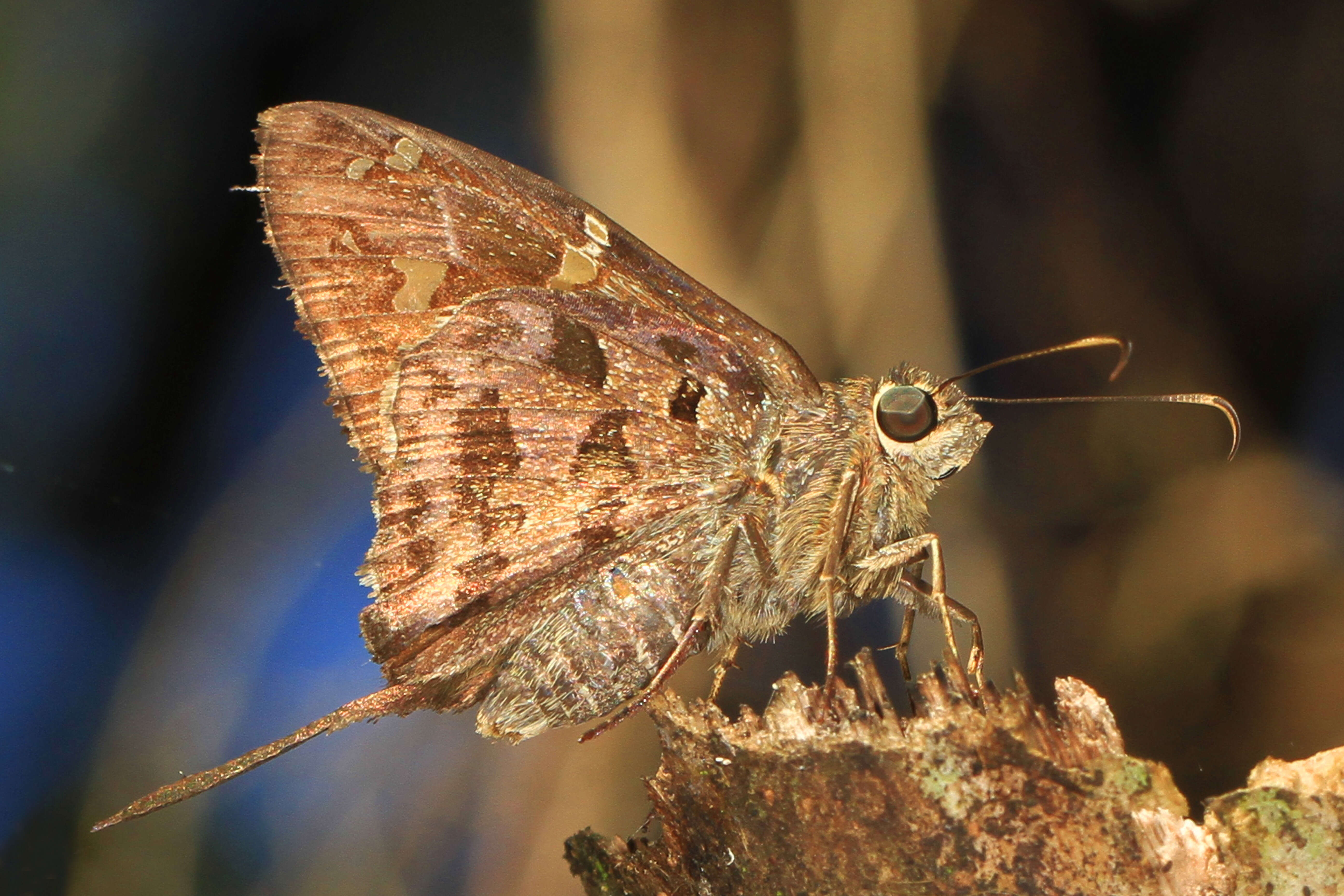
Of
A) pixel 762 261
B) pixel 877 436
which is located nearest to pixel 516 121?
pixel 762 261

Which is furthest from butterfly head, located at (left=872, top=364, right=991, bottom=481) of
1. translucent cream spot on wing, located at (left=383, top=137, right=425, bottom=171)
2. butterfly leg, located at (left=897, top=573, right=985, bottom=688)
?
translucent cream spot on wing, located at (left=383, top=137, right=425, bottom=171)

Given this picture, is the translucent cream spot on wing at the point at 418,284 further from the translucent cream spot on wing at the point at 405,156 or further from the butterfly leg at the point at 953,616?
the butterfly leg at the point at 953,616

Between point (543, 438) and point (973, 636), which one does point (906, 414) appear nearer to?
point (973, 636)

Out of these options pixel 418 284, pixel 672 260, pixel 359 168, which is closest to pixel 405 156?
pixel 359 168

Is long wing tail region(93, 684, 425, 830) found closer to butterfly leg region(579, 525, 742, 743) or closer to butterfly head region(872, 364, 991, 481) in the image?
butterfly leg region(579, 525, 742, 743)

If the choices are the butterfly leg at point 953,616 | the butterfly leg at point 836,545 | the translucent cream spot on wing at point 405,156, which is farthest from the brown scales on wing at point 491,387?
the butterfly leg at point 953,616

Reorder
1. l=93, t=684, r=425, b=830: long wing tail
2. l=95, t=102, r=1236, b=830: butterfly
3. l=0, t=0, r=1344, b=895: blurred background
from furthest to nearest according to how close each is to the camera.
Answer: l=0, t=0, r=1344, b=895: blurred background, l=95, t=102, r=1236, b=830: butterfly, l=93, t=684, r=425, b=830: long wing tail
